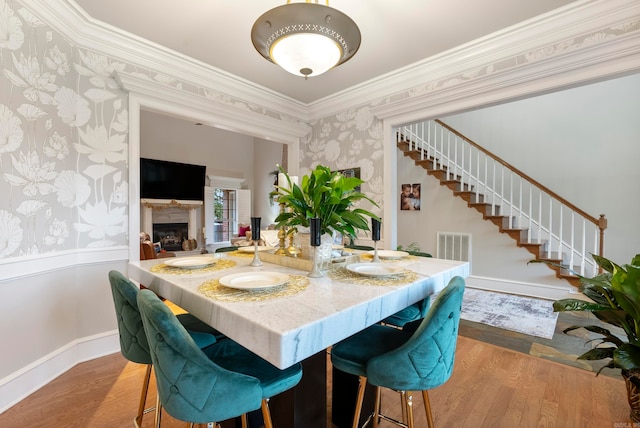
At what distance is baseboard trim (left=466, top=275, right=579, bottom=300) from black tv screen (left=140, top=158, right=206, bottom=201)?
624 centimetres

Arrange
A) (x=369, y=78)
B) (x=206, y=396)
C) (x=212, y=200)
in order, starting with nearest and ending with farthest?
(x=206, y=396) → (x=369, y=78) → (x=212, y=200)

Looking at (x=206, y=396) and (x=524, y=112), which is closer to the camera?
(x=206, y=396)

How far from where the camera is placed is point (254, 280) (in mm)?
1291

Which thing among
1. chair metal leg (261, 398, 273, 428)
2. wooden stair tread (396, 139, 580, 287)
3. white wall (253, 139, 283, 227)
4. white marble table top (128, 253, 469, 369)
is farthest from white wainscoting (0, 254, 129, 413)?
white wall (253, 139, 283, 227)

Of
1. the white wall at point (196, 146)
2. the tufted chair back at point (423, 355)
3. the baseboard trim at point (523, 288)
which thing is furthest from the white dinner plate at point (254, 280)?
the white wall at point (196, 146)

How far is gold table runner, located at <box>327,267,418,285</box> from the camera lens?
4.23 ft

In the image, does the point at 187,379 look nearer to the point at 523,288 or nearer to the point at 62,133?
the point at 62,133

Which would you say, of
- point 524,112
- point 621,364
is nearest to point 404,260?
point 621,364

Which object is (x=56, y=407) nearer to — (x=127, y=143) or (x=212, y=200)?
(x=127, y=143)

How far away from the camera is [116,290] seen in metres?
1.31

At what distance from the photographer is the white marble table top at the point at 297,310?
0.79 m

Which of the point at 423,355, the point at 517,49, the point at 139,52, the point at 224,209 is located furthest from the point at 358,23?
the point at 224,209

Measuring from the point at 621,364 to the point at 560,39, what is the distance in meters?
2.28

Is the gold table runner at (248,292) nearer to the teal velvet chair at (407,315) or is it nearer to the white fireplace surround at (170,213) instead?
the teal velvet chair at (407,315)
